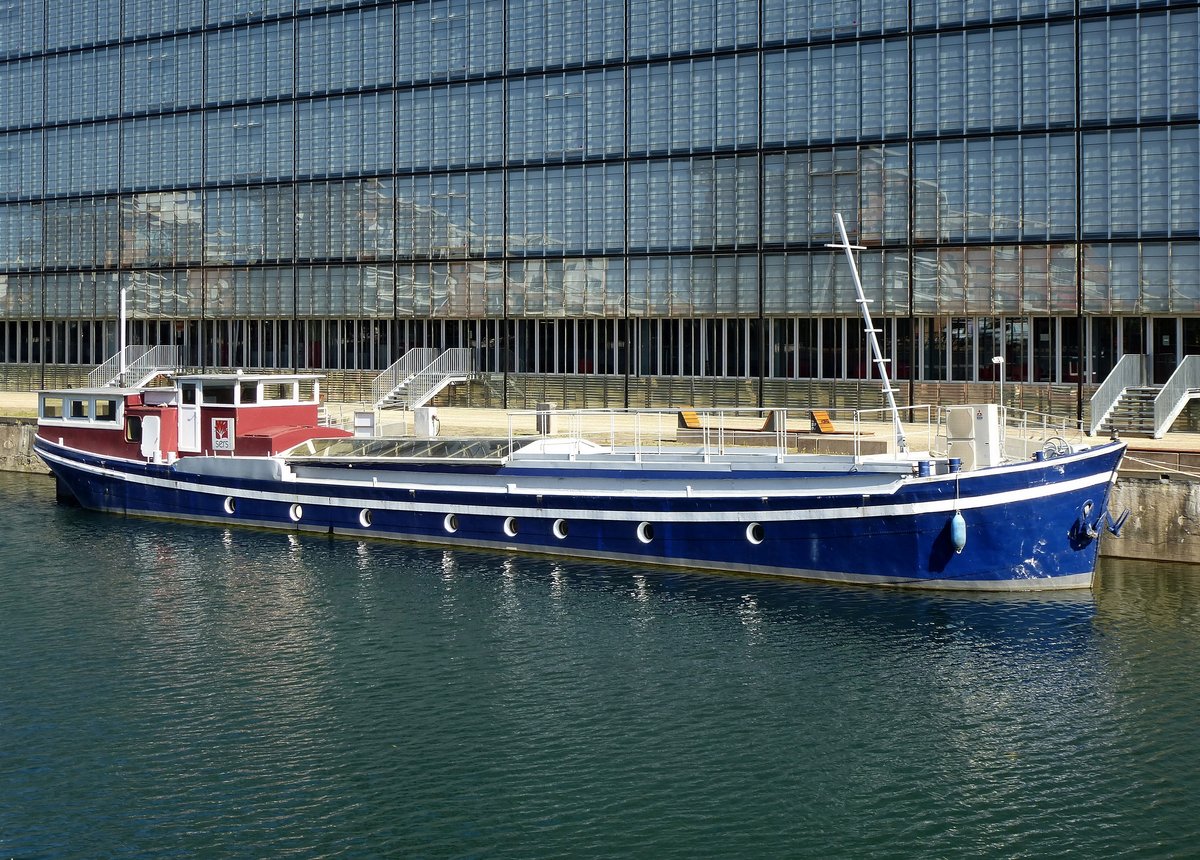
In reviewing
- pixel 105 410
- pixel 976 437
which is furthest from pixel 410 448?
pixel 976 437

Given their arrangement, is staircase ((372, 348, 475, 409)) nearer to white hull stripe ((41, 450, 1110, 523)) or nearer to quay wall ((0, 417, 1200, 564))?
white hull stripe ((41, 450, 1110, 523))

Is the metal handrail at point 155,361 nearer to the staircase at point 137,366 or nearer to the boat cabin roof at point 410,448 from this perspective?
the staircase at point 137,366

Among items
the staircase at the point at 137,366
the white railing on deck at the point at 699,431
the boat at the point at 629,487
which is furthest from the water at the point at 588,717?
the staircase at the point at 137,366

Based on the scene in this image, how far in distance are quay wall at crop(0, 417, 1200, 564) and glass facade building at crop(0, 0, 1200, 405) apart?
16446 millimetres

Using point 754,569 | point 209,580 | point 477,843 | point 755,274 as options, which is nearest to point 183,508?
point 209,580

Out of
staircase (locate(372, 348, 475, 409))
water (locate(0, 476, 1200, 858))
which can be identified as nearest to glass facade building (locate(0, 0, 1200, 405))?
staircase (locate(372, 348, 475, 409))

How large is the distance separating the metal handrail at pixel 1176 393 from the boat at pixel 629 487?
557cm

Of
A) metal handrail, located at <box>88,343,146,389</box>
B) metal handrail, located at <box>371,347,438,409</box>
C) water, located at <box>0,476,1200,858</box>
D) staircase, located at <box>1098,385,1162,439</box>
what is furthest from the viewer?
metal handrail, located at <box>88,343,146,389</box>

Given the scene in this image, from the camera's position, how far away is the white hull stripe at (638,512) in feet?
115

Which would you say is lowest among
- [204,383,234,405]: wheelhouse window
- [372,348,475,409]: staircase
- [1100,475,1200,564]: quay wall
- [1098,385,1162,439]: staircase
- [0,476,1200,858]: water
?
[0,476,1200,858]: water

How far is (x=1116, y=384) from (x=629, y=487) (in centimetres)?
2229

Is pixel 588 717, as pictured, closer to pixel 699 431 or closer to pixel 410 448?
pixel 410 448

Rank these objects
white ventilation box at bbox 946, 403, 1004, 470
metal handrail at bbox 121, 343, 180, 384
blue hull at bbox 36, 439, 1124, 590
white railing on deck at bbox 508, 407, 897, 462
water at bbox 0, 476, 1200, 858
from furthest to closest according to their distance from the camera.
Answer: metal handrail at bbox 121, 343, 180, 384 → white railing on deck at bbox 508, 407, 897, 462 → white ventilation box at bbox 946, 403, 1004, 470 → blue hull at bbox 36, 439, 1124, 590 → water at bbox 0, 476, 1200, 858

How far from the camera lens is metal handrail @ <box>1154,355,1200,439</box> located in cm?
4778
